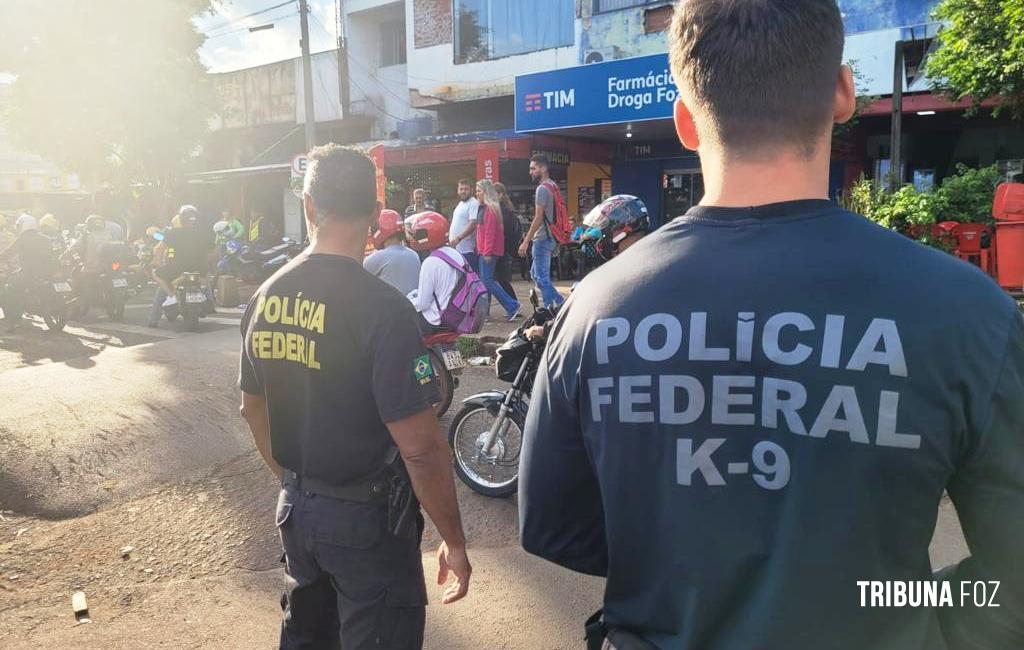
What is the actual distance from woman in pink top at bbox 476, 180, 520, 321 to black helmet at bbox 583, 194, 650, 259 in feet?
19.2

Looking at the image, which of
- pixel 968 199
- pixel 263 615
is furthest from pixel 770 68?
pixel 968 199

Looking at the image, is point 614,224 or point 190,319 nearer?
point 614,224

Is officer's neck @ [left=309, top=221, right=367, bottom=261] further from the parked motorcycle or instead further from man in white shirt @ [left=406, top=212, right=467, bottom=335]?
the parked motorcycle

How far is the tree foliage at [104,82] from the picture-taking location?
21.6 meters

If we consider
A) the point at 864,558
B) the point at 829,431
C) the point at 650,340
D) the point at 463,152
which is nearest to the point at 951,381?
the point at 829,431

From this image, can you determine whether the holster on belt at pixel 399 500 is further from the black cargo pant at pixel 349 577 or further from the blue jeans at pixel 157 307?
the blue jeans at pixel 157 307

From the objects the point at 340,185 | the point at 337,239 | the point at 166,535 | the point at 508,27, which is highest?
the point at 508,27

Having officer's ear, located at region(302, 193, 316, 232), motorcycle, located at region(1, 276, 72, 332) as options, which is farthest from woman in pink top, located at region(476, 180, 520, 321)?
officer's ear, located at region(302, 193, 316, 232)

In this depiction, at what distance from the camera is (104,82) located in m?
22.1

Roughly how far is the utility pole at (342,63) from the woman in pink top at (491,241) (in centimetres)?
1842

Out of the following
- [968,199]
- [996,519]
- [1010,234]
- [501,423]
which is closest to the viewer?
[996,519]

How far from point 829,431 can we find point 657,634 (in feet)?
1.39

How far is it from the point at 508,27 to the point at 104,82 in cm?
1146

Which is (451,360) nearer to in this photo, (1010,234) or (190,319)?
(190,319)
